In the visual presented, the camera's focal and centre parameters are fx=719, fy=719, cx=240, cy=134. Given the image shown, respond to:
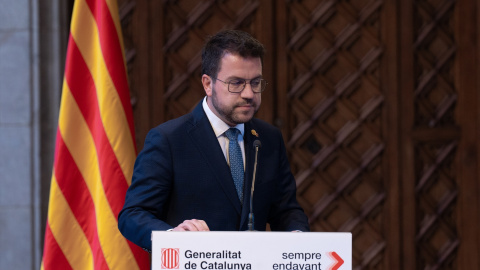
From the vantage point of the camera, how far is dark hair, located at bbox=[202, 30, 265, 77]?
2463 millimetres

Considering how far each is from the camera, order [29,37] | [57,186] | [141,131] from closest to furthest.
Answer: [57,186]
[29,37]
[141,131]

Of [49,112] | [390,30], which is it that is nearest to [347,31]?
[390,30]

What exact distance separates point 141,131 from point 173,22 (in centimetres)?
80

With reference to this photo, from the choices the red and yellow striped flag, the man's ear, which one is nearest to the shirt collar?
the man's ear

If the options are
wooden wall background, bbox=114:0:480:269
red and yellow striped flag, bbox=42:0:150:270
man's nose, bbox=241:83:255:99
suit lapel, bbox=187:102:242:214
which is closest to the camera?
man's nose, bbox=241:83:255:99

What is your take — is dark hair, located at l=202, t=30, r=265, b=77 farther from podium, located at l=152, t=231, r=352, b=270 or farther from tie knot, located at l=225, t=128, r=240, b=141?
podium, located at l=152, t=231, r=352, b=270

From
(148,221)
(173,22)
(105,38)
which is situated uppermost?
(173,22)

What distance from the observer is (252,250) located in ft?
Answer: 6.86

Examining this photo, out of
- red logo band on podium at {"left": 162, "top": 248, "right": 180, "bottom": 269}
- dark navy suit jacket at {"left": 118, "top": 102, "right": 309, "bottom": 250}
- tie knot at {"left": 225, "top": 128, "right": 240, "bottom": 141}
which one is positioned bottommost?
red logo band on podium at {"left": 162, "top": 248, "right": 180, "bottom": 269}

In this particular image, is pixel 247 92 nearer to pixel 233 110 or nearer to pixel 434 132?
pixel 233 110

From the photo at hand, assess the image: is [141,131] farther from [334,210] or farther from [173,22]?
[334,210]

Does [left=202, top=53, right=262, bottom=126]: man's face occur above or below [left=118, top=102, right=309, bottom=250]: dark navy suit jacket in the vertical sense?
above

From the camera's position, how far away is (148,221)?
2.41 m

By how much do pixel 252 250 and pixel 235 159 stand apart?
0.58 metres
